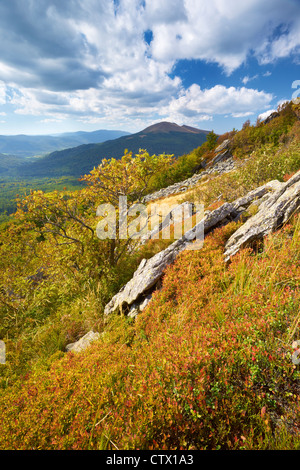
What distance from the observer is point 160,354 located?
333cm

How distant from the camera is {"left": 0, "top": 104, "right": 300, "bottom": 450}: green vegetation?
241 centimetres

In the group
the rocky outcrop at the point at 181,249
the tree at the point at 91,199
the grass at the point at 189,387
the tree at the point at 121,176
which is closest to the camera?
the grass at the point at 189,387

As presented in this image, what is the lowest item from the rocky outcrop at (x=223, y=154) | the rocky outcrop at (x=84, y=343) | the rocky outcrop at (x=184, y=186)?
the rocky outcrop at (x=84, y=343)

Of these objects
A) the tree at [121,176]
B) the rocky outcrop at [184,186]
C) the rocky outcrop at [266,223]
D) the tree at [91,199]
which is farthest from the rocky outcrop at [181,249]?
the rocky outcrop at [184,186]

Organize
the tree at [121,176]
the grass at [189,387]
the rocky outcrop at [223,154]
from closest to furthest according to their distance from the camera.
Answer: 1. the grass at [189,387]
2. the tree at [121,176]
3. the rocky outcrop at [223,154]

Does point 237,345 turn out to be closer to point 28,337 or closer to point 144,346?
point 144,346

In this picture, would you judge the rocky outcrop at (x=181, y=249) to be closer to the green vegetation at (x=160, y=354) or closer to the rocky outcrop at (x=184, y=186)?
the green vegetation at (x=160, y=354)

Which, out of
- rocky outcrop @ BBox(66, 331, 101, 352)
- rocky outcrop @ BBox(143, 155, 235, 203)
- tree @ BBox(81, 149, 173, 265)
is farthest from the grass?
rocky outcrop @ BBox(143, 155, 235, 203)

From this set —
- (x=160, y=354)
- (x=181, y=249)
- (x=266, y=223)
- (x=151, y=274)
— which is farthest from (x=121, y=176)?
(x=160, y=354)

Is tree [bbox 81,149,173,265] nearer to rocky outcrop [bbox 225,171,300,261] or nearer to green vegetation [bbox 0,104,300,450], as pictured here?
green vegetation [bbox 0,104,300,450]

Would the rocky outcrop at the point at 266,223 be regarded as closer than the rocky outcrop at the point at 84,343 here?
No

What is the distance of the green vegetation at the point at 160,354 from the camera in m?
2.41

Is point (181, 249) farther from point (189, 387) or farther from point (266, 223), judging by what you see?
point (189, 387)
